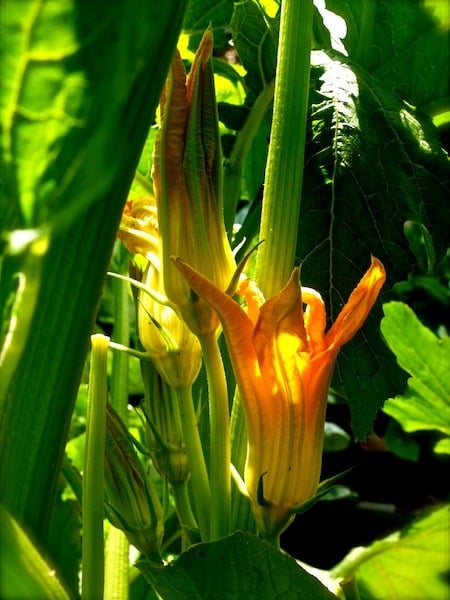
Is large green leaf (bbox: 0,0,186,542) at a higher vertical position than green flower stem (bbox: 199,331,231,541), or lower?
higher

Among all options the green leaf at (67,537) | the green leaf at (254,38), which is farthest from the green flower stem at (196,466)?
the green leaf at (67,537)

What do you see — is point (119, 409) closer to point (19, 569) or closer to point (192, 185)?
point (192, 185)

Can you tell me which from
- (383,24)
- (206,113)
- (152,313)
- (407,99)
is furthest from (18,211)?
(383,24)

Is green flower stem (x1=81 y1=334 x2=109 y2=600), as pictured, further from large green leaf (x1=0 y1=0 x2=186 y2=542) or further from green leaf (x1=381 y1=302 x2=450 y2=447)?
green leaf (x1=381 y1=302 x2=450 y2=447)

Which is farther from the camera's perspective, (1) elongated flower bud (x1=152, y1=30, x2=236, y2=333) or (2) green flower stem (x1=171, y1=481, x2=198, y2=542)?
(2) green flower stem (x1=171, y1=481, x2=198, y2=542)

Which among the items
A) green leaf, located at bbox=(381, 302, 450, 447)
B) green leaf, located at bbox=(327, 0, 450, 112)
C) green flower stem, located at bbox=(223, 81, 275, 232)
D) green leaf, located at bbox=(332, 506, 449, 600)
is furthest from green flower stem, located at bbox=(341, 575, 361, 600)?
green leaf, located at bbox=(327, 0, 450, 112)
